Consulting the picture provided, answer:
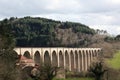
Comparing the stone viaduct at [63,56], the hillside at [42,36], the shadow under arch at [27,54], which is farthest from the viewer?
the hillside at [42,36]

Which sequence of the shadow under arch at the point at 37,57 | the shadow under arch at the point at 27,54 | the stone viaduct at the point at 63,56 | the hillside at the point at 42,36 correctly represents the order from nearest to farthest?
1. the shadow under arch at the point at 27,54
2. the stone viaduct at the point at 63,56
3. the shadow under arch at the point at 37,57
4. the hillside at the point at 42,36

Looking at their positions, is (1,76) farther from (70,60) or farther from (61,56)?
(70,60)

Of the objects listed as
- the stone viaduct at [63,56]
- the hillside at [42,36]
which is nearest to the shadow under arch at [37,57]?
the stone viaduct at [63,56]

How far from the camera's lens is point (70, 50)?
93.9m

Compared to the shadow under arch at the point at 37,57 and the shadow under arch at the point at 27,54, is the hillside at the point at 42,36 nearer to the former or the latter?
the shadow under arch at the point at 37,57

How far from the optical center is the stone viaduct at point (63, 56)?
6456 centimetres

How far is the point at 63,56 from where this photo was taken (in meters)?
85.6

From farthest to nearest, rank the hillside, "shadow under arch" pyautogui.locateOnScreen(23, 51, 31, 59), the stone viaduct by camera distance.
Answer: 1. the hillside
2. the stone viaduct
3. "shadow under arch" pyautogui.locateOnScreen(23, 51, 31, 59)

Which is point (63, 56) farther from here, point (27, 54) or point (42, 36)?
point (42, 36)

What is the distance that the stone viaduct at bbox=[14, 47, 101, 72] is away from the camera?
212 ft

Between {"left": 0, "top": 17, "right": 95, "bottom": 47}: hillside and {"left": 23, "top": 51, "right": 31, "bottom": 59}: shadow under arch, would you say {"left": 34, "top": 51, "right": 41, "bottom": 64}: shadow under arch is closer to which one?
{"left": 23, "top": 51, "right": 31, "bottom": 59}: shadow under arch

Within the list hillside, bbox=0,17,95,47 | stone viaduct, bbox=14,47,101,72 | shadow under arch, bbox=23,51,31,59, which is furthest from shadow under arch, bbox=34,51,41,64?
hillside, bbox=0,17,95,47

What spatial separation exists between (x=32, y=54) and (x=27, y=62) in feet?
9.14

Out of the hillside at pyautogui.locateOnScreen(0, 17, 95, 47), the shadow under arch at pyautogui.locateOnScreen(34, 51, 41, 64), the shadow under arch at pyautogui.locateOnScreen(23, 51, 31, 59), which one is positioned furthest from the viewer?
the hillside at pyautogui.locateOnScreen(0, 17, 95, 47)
